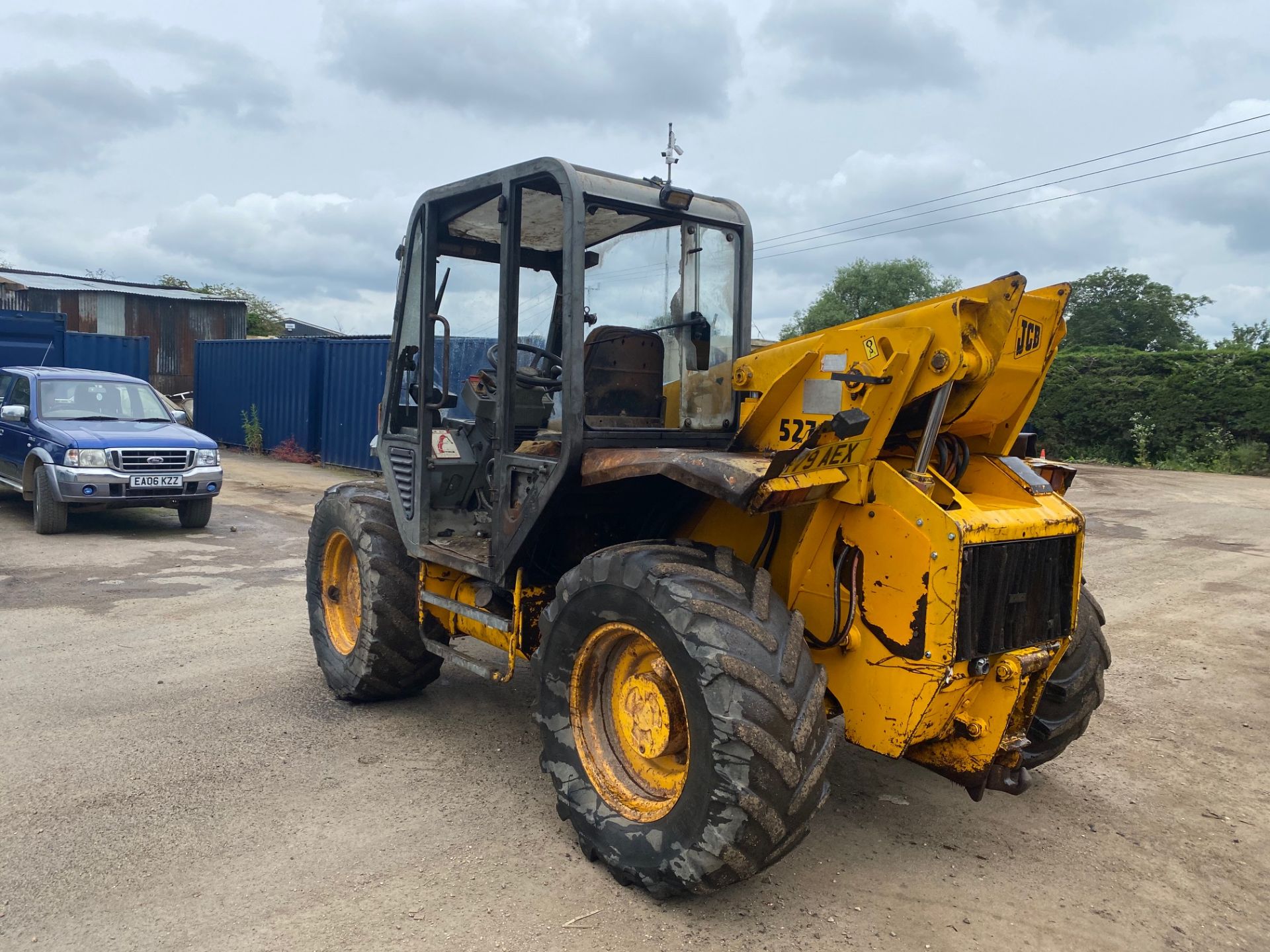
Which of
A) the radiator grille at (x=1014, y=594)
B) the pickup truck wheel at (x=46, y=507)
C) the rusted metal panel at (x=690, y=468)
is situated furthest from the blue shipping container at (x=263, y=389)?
the radiator grille at (x=1014, y=594)

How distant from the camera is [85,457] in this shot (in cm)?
998

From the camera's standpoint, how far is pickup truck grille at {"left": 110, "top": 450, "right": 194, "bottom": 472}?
1011cm

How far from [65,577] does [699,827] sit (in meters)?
7.16

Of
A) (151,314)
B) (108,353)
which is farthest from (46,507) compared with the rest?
(151,314)

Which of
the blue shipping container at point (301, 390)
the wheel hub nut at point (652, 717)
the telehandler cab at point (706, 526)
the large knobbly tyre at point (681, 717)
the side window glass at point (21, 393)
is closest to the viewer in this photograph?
the large knobbly tyre at point (681, 717)

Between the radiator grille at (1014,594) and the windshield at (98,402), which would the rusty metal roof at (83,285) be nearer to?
the windshield at (98,402)

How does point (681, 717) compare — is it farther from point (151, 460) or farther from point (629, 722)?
point (151, 460)

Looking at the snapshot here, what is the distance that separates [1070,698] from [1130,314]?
Result: 41111 millimetres

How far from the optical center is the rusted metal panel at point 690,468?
9.97 feet

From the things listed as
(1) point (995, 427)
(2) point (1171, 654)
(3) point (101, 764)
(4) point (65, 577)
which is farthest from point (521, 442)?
(4) point (65, 577)

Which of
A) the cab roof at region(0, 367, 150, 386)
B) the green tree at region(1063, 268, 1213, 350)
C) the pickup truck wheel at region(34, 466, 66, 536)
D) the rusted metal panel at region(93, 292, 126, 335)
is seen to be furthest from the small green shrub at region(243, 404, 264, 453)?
the green tree at region(1063, 268, 1213, 350)

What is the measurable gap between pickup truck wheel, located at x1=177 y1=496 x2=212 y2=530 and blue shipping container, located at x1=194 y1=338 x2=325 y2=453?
8099 mm

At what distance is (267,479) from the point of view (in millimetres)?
16203

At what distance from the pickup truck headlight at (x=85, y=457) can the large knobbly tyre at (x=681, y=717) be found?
27.1ft
